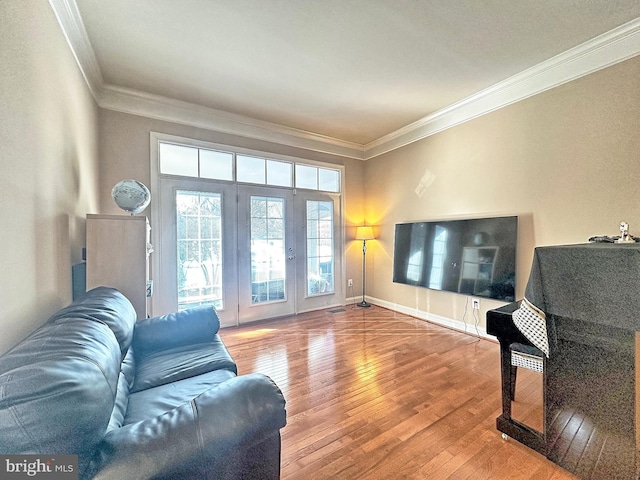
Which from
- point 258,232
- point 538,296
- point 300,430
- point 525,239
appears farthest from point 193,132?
point 525,239

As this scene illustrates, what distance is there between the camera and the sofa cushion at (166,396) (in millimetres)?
1225

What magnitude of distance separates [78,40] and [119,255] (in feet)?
5.55

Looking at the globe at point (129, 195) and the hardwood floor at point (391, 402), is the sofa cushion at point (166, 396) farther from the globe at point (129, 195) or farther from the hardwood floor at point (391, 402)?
the globe at point (129, 195)

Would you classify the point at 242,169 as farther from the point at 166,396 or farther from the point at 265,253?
the point at 166,396

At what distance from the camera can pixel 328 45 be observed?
7.58 ft

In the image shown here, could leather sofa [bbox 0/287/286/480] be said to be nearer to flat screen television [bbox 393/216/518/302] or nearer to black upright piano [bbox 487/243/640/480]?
black upright piano [bbox 487/243/640/480]

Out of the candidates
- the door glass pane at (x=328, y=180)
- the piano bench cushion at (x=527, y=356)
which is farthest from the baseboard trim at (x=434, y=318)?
the door glass pane at (x=328, y=180)

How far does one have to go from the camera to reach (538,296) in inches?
55.6

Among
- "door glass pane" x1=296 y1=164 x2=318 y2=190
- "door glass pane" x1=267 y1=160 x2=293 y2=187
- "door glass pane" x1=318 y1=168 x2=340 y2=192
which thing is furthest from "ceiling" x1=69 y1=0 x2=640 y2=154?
"door glass pane" x1=318 y1=168 x2=340 y2=192

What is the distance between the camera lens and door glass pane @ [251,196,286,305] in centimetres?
388

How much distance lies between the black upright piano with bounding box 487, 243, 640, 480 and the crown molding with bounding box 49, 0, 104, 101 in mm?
3286

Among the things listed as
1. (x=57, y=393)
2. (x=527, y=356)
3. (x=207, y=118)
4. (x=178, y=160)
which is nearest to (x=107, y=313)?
(x=57, y=393)

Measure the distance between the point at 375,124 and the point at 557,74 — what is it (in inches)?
80.0

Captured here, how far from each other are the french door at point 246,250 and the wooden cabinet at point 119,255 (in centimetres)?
125
